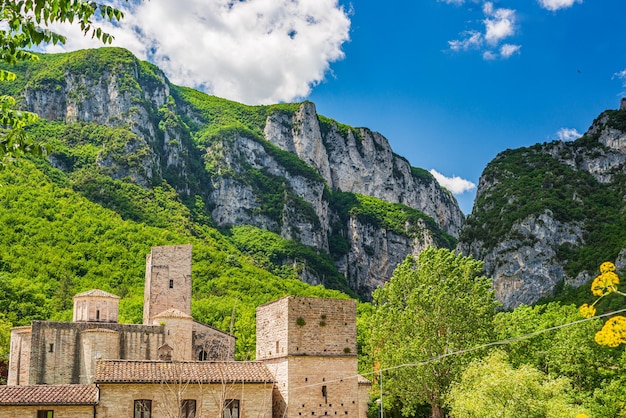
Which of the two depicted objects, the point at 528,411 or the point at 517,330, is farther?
the point at 517,330

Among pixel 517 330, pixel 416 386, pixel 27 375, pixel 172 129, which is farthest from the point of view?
pixel 172 129

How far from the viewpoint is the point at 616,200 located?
123m

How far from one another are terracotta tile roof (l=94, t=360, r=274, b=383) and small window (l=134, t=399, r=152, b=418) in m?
0.90

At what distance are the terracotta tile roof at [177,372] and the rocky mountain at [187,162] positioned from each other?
97500 millimetres

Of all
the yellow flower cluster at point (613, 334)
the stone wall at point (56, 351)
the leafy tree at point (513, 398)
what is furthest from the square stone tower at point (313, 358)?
the yellow flower cluster at point (613, 334)

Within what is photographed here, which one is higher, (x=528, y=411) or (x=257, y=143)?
(x=257, y=143)

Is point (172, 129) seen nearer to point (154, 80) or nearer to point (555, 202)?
point (154, 80)

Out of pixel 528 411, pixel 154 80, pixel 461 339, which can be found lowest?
pixel 528 411

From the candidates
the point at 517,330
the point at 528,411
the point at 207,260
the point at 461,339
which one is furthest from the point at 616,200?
the point at 528,411

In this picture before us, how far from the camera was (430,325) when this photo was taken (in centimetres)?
3938

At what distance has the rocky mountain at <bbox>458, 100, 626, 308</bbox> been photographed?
4616 inches

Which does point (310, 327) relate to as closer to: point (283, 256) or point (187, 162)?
point (283, 256)

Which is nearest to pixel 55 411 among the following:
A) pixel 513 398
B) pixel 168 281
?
pixel 513 398

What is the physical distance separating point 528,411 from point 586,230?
102739 millimetres
